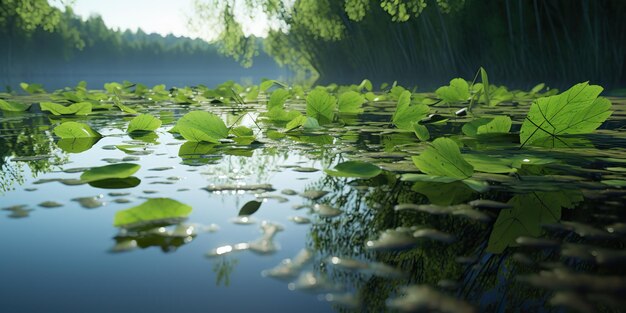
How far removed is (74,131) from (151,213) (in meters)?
1.51

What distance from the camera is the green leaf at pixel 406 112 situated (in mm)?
2318

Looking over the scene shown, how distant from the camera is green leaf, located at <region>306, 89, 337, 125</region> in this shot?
2.59m

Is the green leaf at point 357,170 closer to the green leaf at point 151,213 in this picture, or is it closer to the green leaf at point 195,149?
the green leaf at point 151,213

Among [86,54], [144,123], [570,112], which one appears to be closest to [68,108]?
[144,123]

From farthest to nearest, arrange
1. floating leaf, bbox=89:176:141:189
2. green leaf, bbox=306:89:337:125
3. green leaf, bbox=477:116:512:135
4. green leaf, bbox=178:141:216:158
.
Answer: green leaf, bbox=306:89:337:125 < green leaf, bbox=477:116:512:135 < green leaf, bbox=178:141:216:158 < floating leaf, bbox=89:176:141:189

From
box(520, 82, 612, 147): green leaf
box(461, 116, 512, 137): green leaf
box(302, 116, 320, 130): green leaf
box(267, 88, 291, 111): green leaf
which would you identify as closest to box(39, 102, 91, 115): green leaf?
box(267, 88, 291, 111): green leaf

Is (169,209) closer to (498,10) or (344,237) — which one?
(344,237)

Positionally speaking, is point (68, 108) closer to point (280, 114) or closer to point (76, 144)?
point (76, 144)

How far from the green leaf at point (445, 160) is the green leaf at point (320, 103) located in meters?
1.44

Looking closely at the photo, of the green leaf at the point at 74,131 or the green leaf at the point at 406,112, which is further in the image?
the green leaf at the point at 406,112

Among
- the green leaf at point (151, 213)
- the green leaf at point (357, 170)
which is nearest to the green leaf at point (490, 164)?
the green leaf at point (357, 170)

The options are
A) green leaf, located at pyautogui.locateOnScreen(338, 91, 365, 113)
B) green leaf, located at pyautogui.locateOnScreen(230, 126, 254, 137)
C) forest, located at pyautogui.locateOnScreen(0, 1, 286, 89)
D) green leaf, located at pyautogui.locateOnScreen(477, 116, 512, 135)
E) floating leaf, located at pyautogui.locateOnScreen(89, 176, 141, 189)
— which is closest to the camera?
floating leaf, located at pyautogui.locateOnScreen(89, 176, 141, 189)

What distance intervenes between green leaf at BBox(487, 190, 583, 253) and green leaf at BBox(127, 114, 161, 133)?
1.75m

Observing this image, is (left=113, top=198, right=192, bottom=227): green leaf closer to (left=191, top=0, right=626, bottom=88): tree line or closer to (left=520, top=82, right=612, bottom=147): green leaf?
(left=520, top=82, right=612, bottom=147): green leaf
